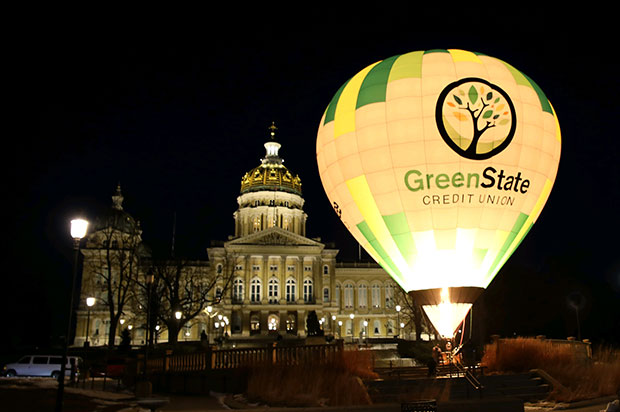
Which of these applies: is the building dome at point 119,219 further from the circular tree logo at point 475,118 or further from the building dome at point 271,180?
the circular tree logo at point 475,118

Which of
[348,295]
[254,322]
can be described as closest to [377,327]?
[348,295]

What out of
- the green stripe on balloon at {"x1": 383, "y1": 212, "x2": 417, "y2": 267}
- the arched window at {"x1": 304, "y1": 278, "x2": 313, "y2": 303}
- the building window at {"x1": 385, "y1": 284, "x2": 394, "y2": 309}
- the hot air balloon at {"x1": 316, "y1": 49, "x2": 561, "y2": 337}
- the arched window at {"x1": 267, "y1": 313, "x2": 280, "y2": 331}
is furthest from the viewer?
the building window at {"x1": 385, "y1": 284, "x2": 394, "y2": 309}

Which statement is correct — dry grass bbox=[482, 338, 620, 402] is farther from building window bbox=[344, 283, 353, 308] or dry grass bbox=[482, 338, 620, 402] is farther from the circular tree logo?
building window bbox=[344, 283, 353, 308]

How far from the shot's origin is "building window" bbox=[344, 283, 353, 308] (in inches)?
3551

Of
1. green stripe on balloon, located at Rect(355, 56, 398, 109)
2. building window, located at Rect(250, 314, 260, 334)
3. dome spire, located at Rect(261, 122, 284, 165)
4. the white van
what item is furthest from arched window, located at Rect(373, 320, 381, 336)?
green stripe on balloon, located at Rect(355, 56, 398, 109)

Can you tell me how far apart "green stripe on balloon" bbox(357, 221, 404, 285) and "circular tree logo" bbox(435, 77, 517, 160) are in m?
3.99

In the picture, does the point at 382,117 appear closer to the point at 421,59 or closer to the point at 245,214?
the point at 421,59

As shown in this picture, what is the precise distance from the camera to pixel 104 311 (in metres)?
82.0

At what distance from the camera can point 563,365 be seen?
1906cm

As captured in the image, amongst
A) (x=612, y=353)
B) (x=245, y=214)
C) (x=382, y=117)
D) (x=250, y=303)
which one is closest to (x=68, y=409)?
(x=382, y=117)

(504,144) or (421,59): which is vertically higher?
(421,59)

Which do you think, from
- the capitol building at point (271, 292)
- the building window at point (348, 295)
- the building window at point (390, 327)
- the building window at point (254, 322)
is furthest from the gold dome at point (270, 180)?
the building window at point (390, 327)

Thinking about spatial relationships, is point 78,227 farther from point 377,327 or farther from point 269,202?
point 269,202

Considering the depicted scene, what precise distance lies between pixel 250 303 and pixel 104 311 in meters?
22.2
